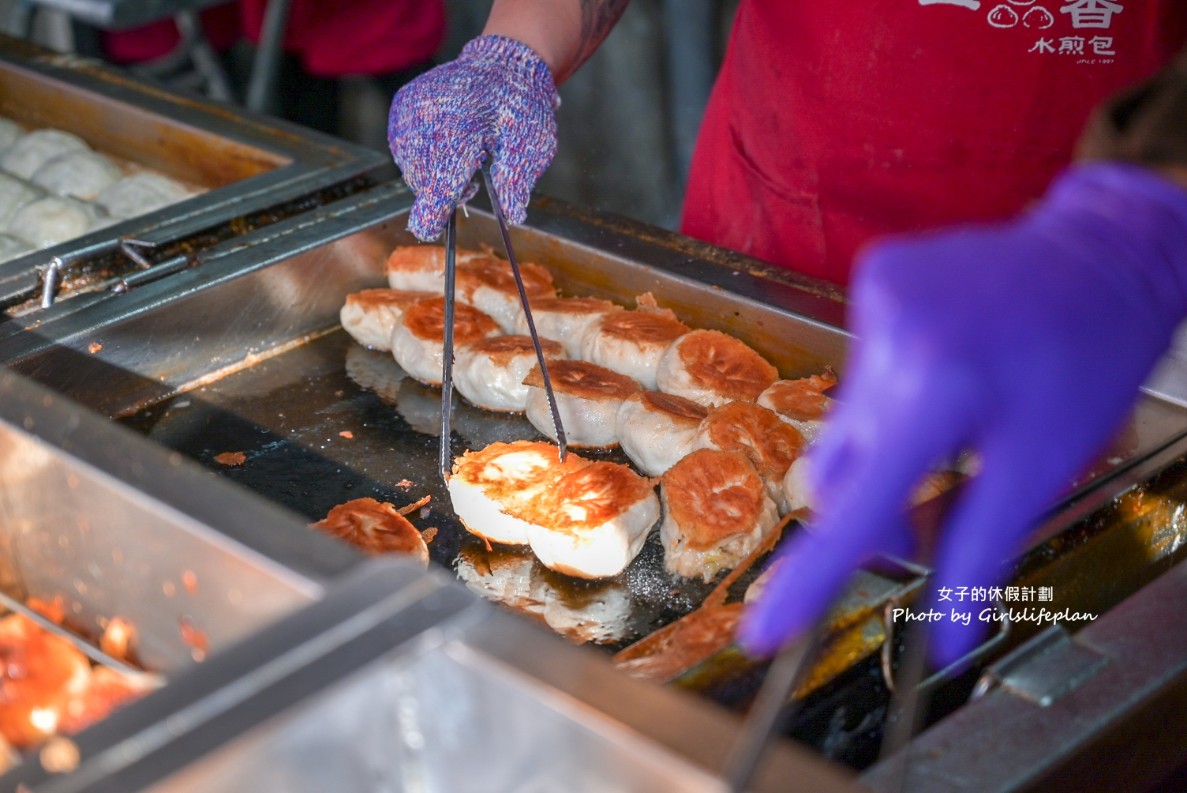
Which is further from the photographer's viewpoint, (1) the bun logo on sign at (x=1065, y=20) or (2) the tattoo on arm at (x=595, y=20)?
(2) the tattoo on arm at (x=595, y=20)

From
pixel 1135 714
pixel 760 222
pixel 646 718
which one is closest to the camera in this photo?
pixel 646 718

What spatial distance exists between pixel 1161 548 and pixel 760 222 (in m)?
1.42

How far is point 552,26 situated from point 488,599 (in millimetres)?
1404

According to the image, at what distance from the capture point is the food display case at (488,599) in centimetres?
115

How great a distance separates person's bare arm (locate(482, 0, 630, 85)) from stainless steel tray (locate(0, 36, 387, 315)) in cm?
59

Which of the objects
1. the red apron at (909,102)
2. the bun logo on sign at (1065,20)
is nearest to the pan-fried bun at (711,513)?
the red apron at (909,102)

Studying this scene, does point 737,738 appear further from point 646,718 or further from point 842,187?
point 842,187

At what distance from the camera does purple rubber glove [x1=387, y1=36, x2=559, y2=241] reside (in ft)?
7.93

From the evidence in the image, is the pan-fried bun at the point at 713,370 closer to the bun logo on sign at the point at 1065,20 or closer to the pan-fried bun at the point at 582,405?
the pan-fried bun at the point at 582,405

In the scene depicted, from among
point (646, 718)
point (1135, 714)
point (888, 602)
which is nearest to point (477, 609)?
point (646, 718)

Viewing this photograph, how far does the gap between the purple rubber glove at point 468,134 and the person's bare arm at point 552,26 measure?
156 millimetres

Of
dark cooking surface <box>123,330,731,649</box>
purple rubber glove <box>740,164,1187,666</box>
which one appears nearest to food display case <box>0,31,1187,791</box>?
dark cooking surface <box>123,330,731,649</box>

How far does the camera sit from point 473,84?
2.46m

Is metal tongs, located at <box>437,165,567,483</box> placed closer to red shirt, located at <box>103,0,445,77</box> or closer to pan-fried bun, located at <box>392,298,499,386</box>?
pan-fried bun, located at <box>392,298,499,386</box>
